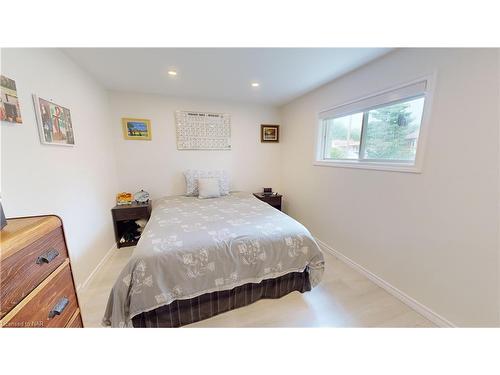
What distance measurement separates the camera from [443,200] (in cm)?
133

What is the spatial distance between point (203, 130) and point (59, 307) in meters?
2.77

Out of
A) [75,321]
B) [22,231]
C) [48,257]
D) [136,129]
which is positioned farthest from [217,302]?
[136,129]

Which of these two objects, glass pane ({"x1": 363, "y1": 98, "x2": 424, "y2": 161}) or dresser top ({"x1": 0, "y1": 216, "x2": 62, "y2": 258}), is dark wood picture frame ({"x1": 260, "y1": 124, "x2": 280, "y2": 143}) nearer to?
glass pane ({"x1": 363, "y1": 98, "x2": 424, "y2": 161})

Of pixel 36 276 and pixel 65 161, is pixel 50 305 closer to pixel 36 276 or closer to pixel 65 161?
pixel 36 276

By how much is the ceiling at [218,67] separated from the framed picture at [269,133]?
0.79m

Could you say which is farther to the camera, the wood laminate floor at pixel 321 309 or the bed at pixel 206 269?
the wood laminate floor at pixel 321 309

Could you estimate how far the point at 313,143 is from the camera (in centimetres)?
269

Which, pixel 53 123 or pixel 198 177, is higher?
pixel 53 123

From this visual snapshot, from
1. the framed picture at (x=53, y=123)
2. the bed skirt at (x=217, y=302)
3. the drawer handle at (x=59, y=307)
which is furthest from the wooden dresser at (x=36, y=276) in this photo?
the framed picture at (x=53, y=123)

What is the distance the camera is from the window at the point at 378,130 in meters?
1.54

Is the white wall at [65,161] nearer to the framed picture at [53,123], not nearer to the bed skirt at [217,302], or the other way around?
the framed picture at [53,123]

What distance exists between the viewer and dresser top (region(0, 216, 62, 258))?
1.82ft
